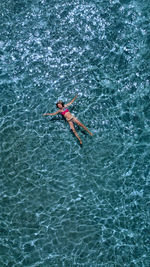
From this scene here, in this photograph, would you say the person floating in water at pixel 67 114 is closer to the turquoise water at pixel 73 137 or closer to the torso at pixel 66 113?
the torso at pixel 66 113

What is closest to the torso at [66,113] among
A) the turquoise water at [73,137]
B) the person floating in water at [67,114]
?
the person floating in water at [67,114]

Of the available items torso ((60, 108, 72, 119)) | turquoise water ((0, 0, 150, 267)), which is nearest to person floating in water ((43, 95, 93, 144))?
Result: torso ((60, 108, 72, 119))

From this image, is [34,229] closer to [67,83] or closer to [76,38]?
[67,83]

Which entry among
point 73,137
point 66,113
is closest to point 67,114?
point 66,113

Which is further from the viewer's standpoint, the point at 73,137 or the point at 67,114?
the point at 73,137

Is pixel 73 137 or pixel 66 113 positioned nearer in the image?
pixel 66 113

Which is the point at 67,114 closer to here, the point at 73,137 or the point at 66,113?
the point at 66,113

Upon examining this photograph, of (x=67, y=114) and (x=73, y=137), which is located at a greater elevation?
(x=67, y=114)

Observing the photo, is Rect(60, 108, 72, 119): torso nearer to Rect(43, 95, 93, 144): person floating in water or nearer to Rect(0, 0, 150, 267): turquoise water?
Rect(43, 95, 93, 144): person floating in water

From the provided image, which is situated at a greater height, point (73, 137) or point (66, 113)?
point (66, 113)
